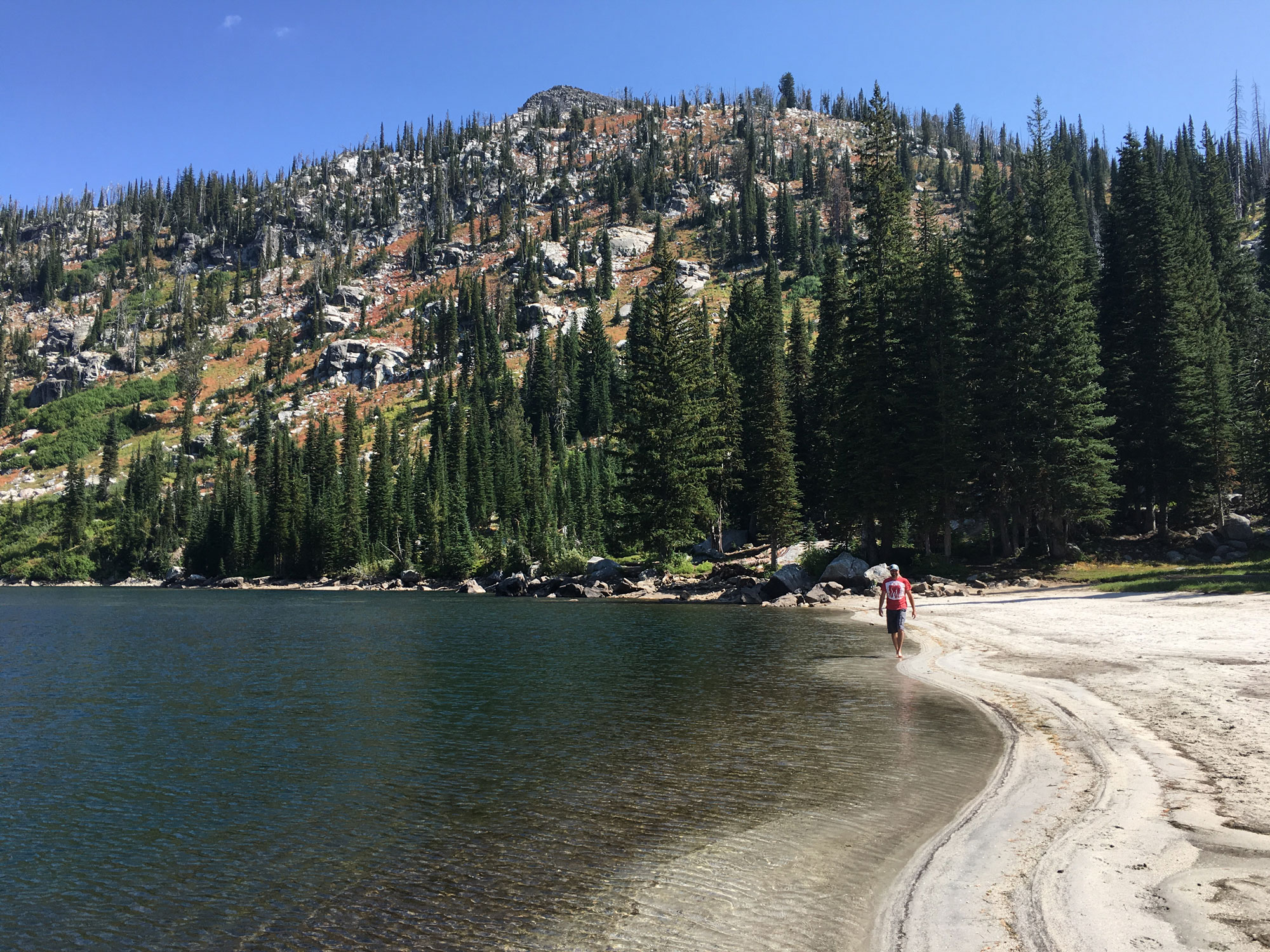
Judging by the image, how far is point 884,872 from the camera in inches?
314

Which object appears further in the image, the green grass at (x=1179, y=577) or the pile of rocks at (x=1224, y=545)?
the pile of rocks at (x=1224, y=545)

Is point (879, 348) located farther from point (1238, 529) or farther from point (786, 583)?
point (1238, 529)

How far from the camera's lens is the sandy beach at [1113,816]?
6.30 meters

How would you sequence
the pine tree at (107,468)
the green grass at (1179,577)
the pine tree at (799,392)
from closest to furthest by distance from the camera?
the green grass at (1179,577) → the pine tree at (799,392) → the pine tree at (107,468)

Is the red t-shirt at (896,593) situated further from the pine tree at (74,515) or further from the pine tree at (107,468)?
the pine tree at (107,468)

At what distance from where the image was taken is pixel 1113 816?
8.77m

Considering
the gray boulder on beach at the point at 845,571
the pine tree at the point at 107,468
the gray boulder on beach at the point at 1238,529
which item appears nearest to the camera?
the gray boulder on beach at the point at 1238,529

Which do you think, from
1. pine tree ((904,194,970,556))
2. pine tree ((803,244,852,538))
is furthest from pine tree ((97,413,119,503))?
pine tree ((904,194,970,556))

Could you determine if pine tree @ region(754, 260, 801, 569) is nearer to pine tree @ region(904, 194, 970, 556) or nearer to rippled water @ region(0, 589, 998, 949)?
pine tree @ region(904, 194, 970, 556)

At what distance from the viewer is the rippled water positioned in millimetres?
7613

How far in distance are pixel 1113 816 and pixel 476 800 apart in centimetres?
852

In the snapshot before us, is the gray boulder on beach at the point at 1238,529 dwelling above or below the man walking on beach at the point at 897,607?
above

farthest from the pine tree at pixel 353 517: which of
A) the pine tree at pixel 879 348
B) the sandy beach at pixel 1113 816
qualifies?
the sandy beach at pixel 1113 816

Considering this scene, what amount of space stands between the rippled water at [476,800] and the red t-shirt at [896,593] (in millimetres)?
1859
